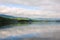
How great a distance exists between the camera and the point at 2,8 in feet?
8.82

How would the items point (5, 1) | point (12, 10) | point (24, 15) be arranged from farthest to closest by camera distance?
point (24, 15)
point (12, 10)
point (5, 1)

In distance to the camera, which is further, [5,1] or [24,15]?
[24,15]

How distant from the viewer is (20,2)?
9.07 feet

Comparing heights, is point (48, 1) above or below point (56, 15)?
above

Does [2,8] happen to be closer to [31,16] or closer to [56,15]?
[31,16]

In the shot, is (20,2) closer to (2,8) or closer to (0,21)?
(2,8)

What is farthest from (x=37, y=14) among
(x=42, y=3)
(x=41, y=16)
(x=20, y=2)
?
(x=20, y=2)

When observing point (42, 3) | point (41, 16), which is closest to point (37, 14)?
point (41, 16)

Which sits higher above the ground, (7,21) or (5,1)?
(5,1)

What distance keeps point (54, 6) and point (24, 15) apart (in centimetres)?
73

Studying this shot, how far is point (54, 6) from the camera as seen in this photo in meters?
3.00

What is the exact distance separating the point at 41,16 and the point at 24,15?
1.38 ft

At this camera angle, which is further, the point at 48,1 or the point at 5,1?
the point at 48,1

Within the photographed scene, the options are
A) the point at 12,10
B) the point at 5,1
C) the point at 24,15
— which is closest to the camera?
the point at 5,1
